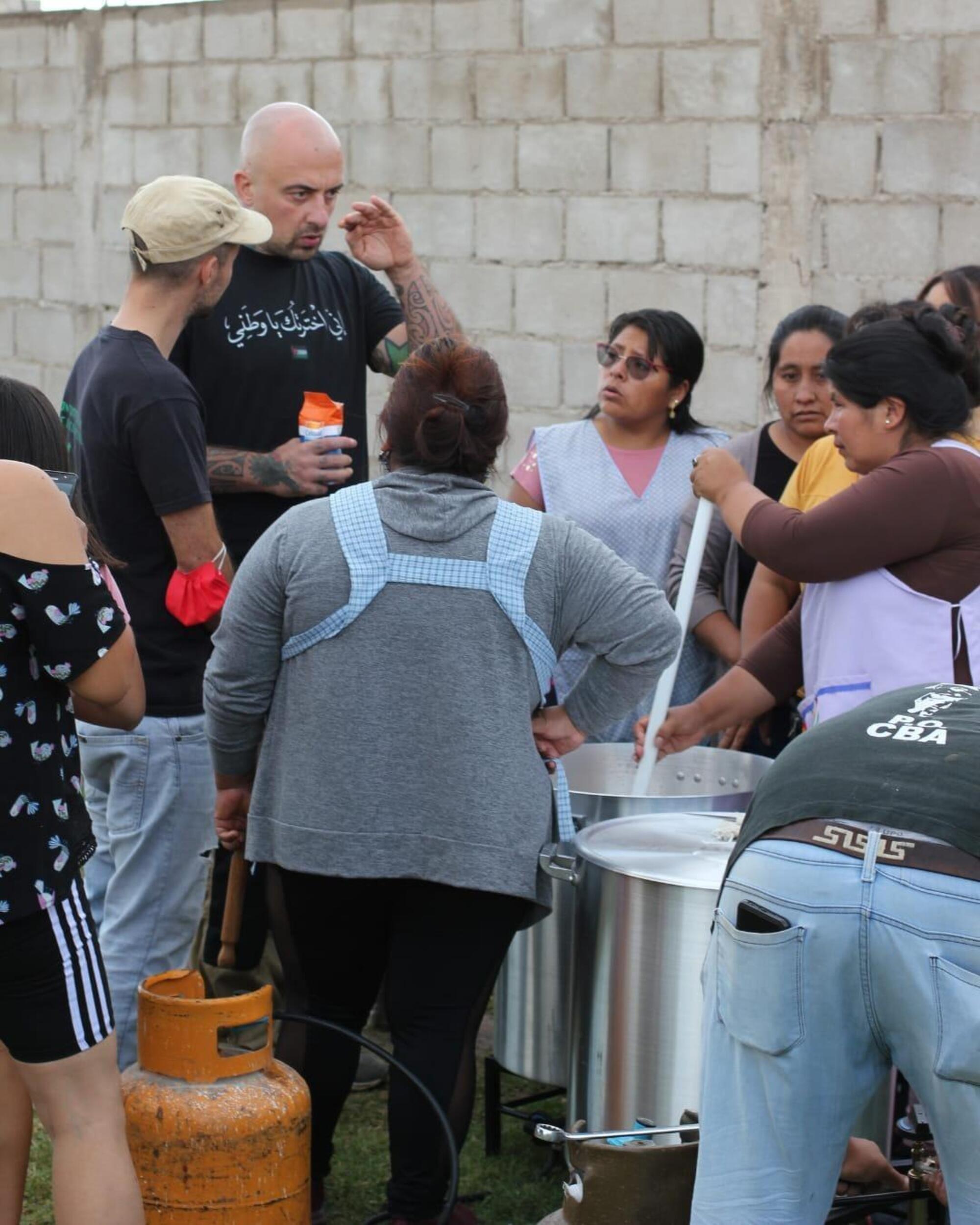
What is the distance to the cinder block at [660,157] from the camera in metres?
6.39

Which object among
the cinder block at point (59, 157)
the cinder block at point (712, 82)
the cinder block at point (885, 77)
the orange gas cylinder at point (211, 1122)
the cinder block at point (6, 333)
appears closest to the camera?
the orange gas cylinder at point (211, 1122)

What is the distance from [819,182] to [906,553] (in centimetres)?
326

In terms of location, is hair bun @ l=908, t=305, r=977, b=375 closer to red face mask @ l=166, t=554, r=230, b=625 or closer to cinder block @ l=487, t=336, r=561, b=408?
red face mask @ l=166, t=554, r=230, b=625

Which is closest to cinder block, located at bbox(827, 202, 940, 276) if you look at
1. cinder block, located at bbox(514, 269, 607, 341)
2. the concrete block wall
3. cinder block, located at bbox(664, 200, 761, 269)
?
the concrete block wall

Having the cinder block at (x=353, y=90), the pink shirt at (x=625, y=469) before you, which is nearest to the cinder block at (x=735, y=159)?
the cinder block at (x=353, y=90)

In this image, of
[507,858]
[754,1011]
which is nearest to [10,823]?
[507,858]

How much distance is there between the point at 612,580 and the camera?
3.07m

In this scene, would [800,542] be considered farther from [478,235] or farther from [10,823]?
[478,235]

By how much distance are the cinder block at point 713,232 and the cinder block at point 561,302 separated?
1.20 feet

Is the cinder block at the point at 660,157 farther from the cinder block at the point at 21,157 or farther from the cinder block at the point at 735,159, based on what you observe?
the cinder block at the point at 21,157

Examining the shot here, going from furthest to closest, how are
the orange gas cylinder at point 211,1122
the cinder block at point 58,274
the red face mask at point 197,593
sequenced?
the cinder block at point 58,274, the red face mask at point 197,593, the orange gas cylinder at point 211,1122

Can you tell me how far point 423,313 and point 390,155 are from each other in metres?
3.11

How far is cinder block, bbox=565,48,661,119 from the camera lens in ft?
21.1

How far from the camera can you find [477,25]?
22.5 ft
